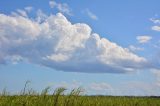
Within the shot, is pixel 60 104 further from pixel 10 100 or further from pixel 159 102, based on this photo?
pixel 159 102

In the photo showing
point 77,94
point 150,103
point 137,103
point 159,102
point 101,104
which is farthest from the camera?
point 159,102

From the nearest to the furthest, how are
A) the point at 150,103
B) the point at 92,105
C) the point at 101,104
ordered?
the point at 92,105 → the point at 101,104 → the point at 150,103

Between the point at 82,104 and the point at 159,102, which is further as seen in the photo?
the point at 159,102

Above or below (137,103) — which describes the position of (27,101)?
below

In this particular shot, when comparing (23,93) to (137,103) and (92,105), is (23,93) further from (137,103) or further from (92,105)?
(137,103)

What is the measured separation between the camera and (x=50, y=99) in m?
16.7

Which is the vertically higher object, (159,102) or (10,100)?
(159,102)

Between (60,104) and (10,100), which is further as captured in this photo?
(60,104)

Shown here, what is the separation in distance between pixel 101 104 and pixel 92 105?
1750 mm

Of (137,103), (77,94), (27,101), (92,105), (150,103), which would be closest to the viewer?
(27,101)

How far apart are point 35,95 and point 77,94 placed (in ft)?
5.69

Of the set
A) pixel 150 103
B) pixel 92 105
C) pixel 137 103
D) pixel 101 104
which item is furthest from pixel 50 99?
pixel 150 103

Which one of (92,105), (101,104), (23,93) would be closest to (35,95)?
(23,93)

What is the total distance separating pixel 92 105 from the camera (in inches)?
771
